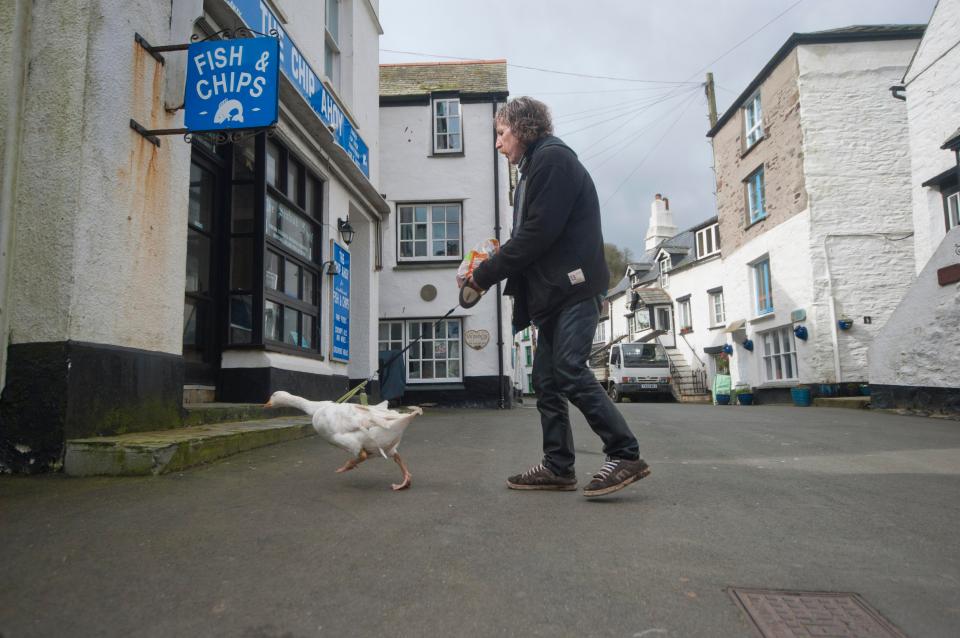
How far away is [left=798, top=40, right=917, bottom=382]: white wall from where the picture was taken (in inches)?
606

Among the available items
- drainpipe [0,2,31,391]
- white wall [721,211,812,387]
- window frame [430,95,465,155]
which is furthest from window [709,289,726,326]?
drainpipe [0,2,31,391]

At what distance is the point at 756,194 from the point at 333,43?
14.1m

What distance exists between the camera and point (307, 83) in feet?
25.9

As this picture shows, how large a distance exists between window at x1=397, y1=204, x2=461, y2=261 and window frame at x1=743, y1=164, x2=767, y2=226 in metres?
9.44

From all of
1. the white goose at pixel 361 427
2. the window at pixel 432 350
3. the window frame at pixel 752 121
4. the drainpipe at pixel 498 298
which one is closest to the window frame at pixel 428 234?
the drainpipe at pixel 498 298

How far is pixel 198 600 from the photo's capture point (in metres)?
1.95

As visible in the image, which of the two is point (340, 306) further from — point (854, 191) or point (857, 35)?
point (857, 35)

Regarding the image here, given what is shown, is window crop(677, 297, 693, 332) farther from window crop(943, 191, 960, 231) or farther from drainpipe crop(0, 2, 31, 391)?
drainpipe crop(0, 2, 31, 391)

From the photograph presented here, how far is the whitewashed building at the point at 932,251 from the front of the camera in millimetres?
9805

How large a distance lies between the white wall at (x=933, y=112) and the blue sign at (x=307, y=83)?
34.0ft

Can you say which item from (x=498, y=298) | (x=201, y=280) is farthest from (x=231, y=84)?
(x=498, y=298)

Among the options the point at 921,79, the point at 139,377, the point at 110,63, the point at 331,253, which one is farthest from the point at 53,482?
the point at 921,79

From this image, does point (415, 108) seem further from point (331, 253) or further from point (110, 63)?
point (110, 63)

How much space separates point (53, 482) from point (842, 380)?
16.2 metres
